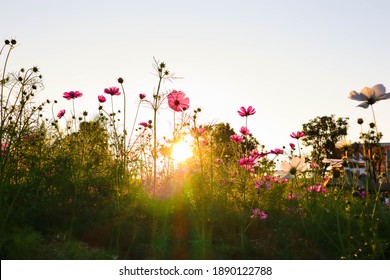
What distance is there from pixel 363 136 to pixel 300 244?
3.47ft

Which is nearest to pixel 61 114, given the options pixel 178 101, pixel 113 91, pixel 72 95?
pixel 72 95

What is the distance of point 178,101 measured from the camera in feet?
15.1

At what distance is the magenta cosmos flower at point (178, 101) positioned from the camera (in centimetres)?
459

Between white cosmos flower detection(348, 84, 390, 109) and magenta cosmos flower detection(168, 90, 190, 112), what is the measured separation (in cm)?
185

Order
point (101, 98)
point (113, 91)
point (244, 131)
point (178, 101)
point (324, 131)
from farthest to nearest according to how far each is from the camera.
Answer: point (324, 131) < point (101, 98) < point (113, 91) < point (244, 131) < point (178, 101)

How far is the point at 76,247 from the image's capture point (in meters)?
3.00

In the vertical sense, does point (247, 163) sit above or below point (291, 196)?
above

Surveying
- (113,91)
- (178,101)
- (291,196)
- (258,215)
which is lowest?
(258,215)

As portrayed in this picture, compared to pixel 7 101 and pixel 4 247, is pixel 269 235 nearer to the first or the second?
pixel 4 247

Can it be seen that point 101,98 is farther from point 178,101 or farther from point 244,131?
point 244,131

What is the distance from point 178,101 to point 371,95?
2.01 m

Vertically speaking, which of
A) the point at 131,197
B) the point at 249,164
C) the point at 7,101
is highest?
the point at 7,101

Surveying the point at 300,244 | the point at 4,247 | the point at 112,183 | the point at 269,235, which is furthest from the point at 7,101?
the point at 300,244

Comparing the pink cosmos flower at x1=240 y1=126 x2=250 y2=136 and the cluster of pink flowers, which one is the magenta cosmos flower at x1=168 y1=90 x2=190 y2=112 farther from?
the cluster of pink flowers
